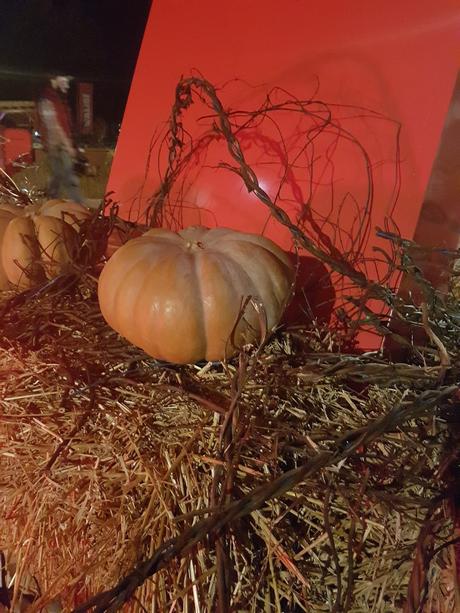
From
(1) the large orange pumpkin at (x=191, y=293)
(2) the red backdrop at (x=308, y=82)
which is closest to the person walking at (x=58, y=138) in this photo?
(2) the red backdrop at (x=308, y=82)

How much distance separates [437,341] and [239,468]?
36cm

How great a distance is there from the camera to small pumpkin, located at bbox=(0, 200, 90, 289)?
3.84 ft

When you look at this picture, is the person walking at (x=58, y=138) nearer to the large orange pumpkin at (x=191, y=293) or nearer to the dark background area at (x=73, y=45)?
the dark background area at (x=73, y=45)

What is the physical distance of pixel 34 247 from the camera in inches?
46.6

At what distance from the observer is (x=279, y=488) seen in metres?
0.59

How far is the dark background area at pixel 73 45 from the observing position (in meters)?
2.38

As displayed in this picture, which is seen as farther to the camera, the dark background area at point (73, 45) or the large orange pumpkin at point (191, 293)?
the dark background area at point (73, 45)

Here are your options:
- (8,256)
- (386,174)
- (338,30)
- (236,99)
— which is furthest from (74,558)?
(338,30)

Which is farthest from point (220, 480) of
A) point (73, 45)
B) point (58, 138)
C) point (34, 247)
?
point (73, 45)

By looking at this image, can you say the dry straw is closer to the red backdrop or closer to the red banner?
the red backdrop

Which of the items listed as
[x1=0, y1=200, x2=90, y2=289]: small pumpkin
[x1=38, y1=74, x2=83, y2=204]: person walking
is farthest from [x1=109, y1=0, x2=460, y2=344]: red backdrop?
[x1=38, y1=74, x2=83, y2=204]: person walking

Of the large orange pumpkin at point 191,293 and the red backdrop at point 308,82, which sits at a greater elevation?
the red backdrop at point 308,82

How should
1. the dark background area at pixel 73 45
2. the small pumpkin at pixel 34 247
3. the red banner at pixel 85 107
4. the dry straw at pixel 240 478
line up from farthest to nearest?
the dark background area at pixel 73 45
the red banner at pixel 85 107
the small pumpkin at pixel 34 247
the dry straw at pixel 240 478

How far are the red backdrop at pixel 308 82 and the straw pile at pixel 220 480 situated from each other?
436mm
